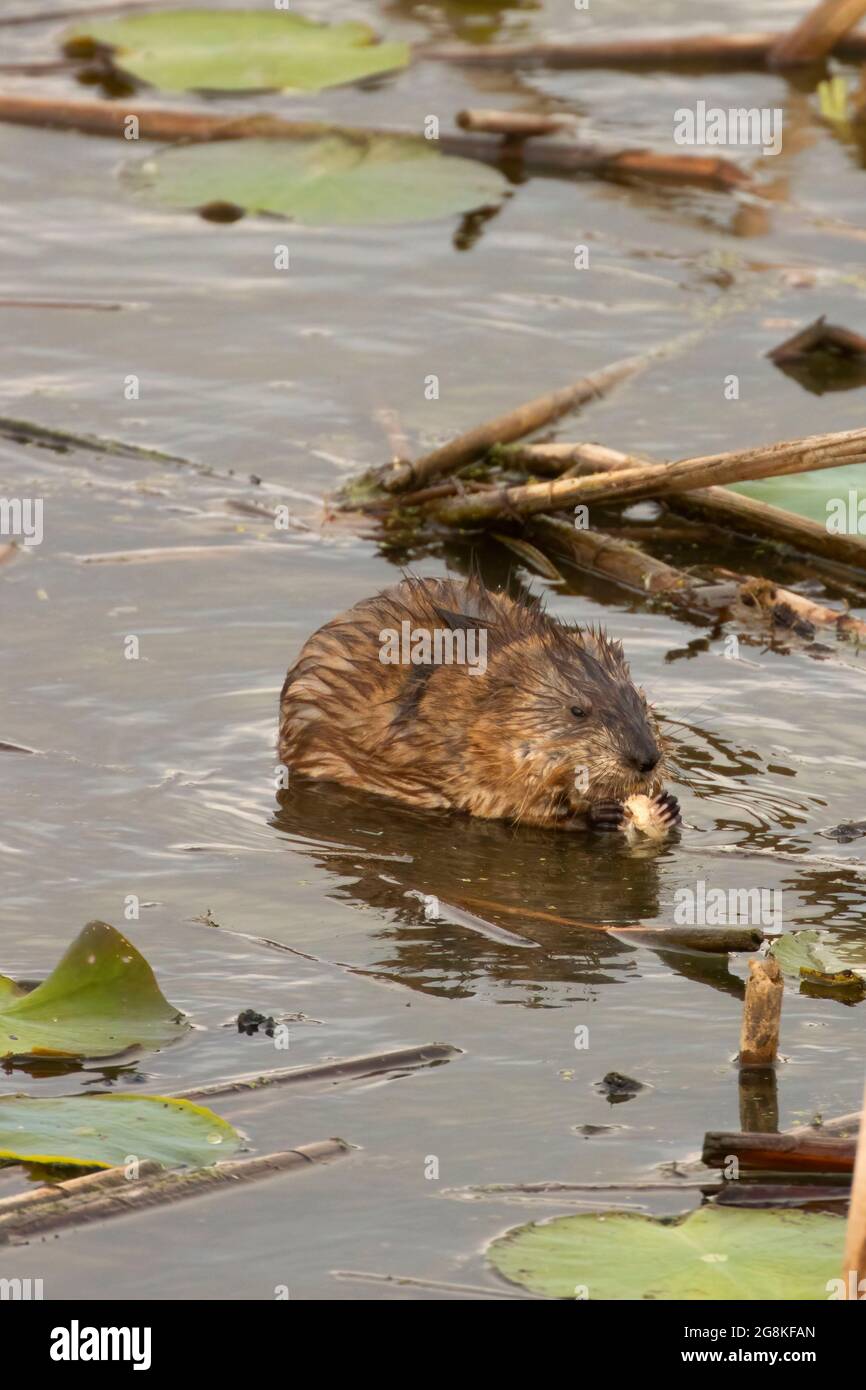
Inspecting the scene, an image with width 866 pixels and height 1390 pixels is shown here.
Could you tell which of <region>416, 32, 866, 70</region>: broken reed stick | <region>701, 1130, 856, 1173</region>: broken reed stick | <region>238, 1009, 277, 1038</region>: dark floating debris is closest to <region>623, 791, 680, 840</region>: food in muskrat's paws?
<region>238, 1009, 277, 1038</region>: dark floating debris

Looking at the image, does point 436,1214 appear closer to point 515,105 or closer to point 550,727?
point 550,727

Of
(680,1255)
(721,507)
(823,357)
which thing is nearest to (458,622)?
(721,507)

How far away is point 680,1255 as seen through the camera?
17.5ft

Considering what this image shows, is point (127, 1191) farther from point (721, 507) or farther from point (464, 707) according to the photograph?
point (721, 507)

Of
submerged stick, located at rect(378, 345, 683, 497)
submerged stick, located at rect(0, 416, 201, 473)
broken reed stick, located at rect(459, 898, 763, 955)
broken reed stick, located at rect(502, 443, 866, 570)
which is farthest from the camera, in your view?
submerged stick, located at rect(0, 416, 201, 473)

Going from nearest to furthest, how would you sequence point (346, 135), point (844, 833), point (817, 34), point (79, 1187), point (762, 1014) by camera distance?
point (79, 1187) → point (762, 1014) → point (844, 833) → point (346, 135) → point (817, 34)

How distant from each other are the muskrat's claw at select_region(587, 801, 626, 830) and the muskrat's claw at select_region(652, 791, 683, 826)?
17cm

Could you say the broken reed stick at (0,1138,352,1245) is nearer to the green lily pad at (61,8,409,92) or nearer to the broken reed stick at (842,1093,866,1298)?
the broken reed stick at (842,1093,866,1298)

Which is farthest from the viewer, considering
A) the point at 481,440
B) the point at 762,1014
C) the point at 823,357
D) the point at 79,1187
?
the point at 823,357

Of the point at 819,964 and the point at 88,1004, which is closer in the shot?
the point at 88,1004

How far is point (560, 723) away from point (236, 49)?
31.9ft

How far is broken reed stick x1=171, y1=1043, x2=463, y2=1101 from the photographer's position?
6.27 meters

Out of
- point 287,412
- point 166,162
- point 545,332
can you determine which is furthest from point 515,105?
point 287,412

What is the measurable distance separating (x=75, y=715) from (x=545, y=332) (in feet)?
16.8
